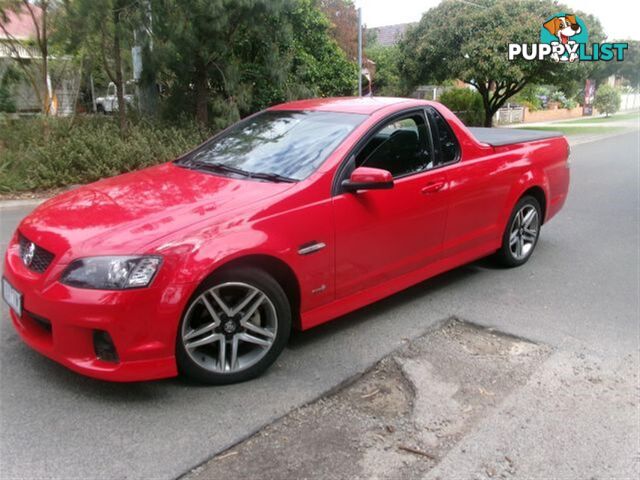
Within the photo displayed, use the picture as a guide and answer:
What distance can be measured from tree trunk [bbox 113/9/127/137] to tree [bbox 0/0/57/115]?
0.99 metres

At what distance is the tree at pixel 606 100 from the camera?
4052 centimetres

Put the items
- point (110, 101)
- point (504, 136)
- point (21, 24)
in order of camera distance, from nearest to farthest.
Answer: point (504, 136)
point (21, 24)
point (110, 101)

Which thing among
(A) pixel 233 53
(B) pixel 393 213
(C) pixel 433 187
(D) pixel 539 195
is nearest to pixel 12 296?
(B) pixel 393 213

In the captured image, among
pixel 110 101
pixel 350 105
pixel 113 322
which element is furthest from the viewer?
pixel 110 101

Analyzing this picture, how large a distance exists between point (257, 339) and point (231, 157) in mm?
1487

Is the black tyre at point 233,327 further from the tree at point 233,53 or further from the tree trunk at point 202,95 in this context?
the tree trunk at point 202,95

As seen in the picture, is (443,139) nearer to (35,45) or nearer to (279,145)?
(279,145)

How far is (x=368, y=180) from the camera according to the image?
3.68 metres

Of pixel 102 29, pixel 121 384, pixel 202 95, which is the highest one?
pixel 102 29

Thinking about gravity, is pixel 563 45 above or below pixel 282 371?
above

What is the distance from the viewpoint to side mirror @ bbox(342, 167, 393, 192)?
367cm

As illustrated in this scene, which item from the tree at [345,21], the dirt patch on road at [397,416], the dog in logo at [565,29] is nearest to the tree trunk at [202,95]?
the dirt patch on road at [397,416]

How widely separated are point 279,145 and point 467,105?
20.6 metres

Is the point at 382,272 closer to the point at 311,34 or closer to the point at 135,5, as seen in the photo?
the point at 135,5
